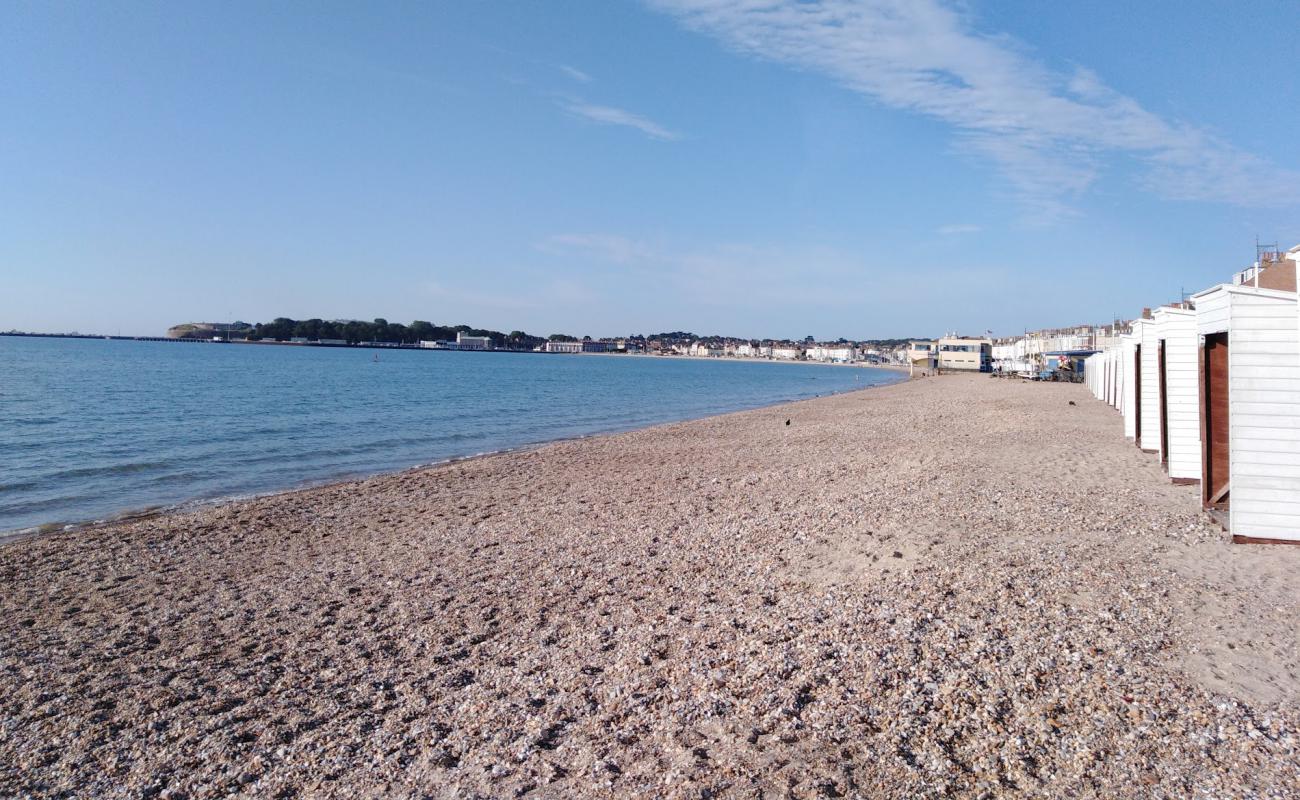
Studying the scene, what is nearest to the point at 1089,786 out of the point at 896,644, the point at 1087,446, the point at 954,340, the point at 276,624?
the point at 896,644

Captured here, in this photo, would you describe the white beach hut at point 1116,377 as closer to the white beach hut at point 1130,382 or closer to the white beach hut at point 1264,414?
the white beach hut at point 1130,382

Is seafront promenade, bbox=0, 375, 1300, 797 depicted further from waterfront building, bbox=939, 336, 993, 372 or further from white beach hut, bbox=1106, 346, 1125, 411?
waterfront building, bbox=939, 336, 993, 372

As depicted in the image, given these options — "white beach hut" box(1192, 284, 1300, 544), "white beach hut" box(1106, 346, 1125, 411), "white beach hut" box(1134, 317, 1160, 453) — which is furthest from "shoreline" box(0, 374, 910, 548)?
"white beach hut" box(1106, 346, 1125, 411)

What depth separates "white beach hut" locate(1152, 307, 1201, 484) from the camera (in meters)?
11.5

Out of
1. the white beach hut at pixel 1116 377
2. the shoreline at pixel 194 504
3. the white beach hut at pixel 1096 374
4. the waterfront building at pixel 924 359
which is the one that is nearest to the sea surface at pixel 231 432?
the shoreline at pixel 194 504

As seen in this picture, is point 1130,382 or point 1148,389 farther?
point 1130,382

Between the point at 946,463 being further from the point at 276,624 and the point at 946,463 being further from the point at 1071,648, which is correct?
the point at 276,624

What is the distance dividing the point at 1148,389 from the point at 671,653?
1440cm

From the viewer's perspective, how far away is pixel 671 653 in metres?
5.89

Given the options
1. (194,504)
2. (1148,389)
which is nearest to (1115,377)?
(1148,389)

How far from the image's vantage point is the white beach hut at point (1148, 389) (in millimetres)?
14656

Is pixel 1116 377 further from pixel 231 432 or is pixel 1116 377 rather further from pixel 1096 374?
pixel 231 432

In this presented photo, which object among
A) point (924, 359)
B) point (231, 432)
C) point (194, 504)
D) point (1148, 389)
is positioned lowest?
point (194, 504)

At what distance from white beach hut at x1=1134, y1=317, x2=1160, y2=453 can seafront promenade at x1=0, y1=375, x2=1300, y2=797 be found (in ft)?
12.2
